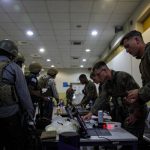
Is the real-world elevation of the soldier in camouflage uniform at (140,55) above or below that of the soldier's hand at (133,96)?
above

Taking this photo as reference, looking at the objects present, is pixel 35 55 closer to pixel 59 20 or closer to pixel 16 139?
pixel 59 20

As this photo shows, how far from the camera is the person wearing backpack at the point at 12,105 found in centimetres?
256

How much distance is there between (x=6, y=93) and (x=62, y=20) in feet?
13.8

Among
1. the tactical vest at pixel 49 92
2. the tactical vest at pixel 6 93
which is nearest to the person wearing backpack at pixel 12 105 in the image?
the tactical vest at pixel 6 93

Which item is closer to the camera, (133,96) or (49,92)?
(133,96)

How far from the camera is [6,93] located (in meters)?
2.57

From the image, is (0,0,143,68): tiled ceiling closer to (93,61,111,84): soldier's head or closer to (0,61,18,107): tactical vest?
(93,61,111,84): soldier's head

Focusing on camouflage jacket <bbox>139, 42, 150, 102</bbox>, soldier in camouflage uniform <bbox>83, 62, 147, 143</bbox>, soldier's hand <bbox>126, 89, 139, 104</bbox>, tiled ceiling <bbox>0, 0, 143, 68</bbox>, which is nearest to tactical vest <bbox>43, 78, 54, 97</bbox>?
tiled ceiling <bbox>0, 0, 143, 68</bbox>

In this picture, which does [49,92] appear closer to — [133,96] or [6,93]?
[6,93]

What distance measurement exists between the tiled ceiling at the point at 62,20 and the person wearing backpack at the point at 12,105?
294 centimetres

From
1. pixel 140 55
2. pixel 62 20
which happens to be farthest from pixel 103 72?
pixel 62 20

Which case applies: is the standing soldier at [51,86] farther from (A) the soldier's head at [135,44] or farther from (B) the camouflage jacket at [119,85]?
(A) the soldier's head at [135,44]

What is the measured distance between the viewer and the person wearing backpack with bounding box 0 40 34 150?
256 cm

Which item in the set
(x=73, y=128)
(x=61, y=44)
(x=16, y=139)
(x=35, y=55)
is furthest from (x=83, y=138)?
(x=35, y=55)
